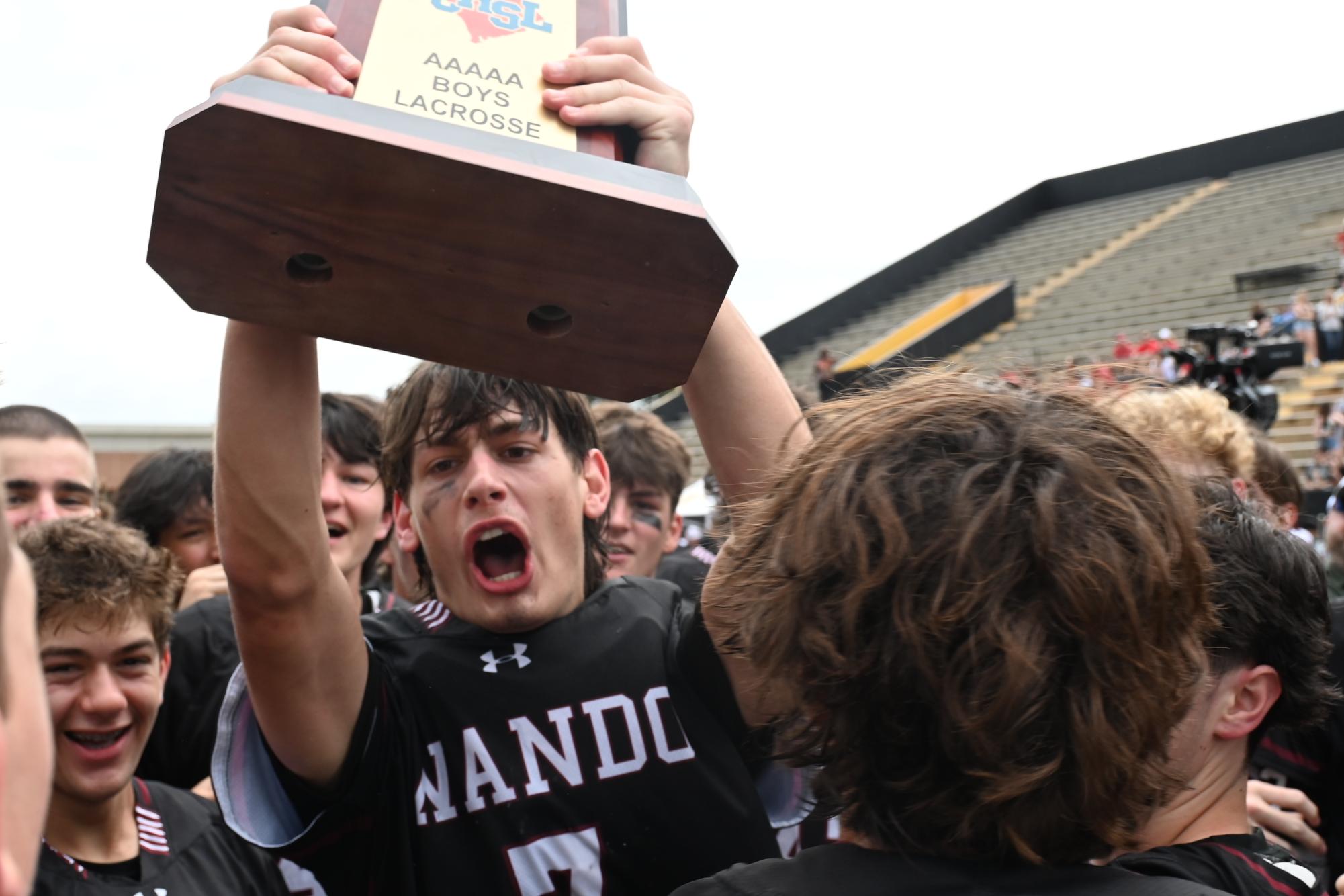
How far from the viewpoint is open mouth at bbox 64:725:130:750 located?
224cm

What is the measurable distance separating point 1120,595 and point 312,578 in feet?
3.38

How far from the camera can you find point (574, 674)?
187cm

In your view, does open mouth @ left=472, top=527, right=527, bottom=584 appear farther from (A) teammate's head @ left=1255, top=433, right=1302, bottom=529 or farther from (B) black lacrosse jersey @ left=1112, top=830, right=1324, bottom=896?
(A) teammate's head @ left=1255, top=433, right=1302, bottom=529

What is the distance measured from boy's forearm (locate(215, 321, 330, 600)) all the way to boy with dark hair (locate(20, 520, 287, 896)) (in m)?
0.96

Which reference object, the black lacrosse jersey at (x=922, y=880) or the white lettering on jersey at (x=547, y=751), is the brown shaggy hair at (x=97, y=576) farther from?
the black lacrosse jersey at (x=922, y=880)

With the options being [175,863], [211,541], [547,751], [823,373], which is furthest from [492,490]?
[823,373]

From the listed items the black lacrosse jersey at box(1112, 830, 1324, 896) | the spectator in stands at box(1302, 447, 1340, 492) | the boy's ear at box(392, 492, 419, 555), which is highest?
the boy's ear at box(392, 492, 419, 555)

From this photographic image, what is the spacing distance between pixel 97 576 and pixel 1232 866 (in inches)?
82.8

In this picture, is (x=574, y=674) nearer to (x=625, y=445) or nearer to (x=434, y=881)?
(x=434, y=881)

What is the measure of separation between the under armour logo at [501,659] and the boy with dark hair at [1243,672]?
0.95 meters

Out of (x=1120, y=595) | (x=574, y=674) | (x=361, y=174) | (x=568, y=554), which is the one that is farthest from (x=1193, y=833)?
(x=361, y=174)

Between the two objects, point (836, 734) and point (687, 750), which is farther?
point (687, 750)

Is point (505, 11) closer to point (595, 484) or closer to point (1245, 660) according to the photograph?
point (595, 484)

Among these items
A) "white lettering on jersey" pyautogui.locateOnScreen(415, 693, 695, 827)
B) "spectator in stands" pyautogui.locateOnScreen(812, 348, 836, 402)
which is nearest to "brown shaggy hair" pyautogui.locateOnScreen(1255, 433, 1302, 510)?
"white lettering on jersey" pyautogui.locateOnScreen(415, 693, 695, 827)
